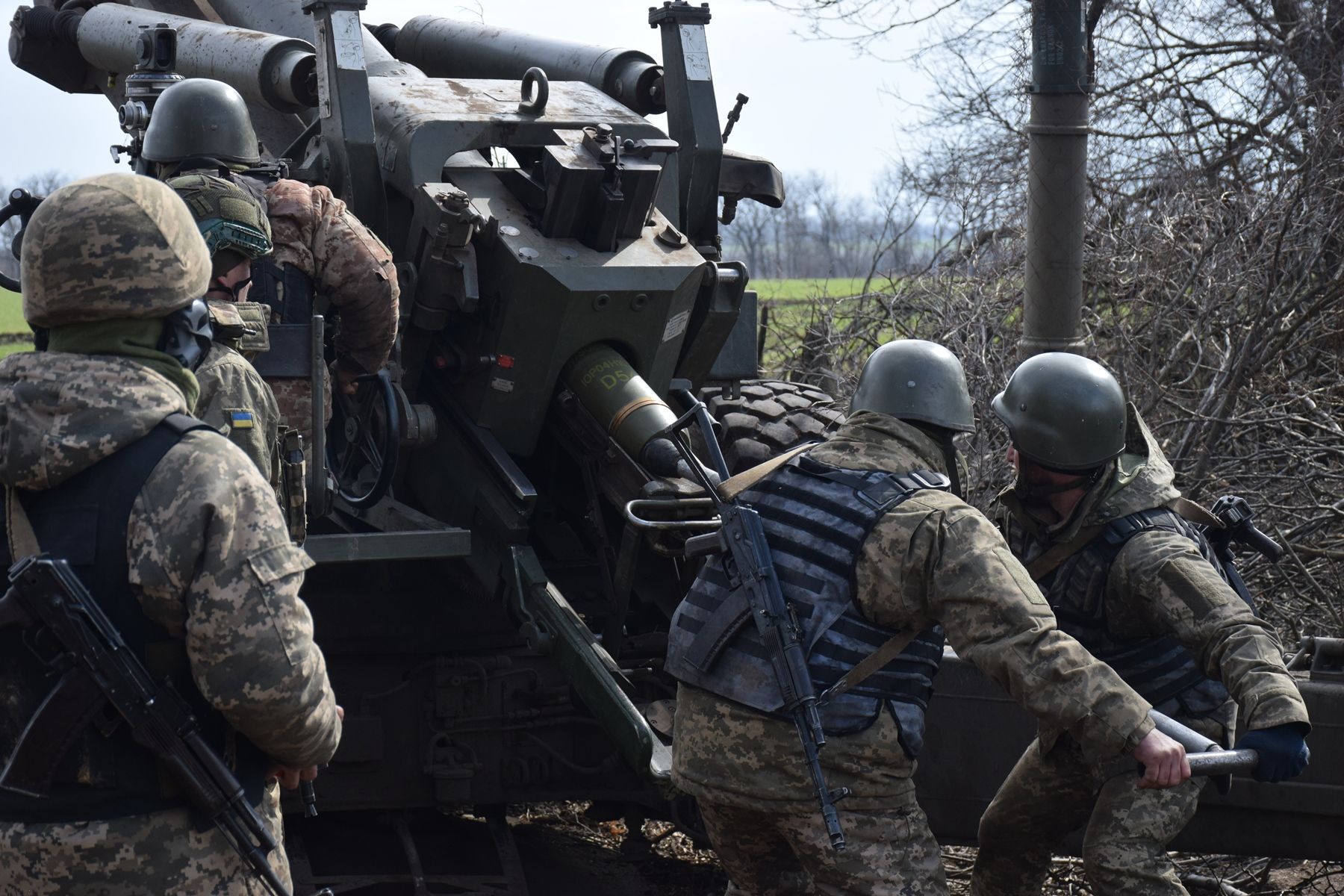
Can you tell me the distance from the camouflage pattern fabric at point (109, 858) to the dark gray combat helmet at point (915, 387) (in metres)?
1.74

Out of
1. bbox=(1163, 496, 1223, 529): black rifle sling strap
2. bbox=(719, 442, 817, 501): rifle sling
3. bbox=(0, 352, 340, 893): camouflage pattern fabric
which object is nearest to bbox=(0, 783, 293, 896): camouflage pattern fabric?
bbox=(0, 352, 340, 893): camouflage pattern fabric

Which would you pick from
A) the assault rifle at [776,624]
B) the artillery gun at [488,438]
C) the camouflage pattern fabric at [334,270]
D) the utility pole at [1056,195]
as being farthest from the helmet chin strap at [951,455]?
the camouflage pattern fabric at [334,270]

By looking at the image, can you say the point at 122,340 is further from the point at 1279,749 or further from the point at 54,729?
the point at 1279,749

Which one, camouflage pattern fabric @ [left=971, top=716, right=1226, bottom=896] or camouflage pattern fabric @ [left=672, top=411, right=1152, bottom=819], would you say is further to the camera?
camouflage pattern fabric @ [left=971, top=716, right=1226, bottom=896]

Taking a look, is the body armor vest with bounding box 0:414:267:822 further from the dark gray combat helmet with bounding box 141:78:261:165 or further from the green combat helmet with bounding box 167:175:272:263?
the dark gray combat helmet with bounding box 141:78:261:165

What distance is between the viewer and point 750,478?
3.65 m

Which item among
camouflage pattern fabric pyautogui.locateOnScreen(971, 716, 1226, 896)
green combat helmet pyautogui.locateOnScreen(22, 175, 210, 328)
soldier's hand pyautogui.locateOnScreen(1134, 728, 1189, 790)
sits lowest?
camouflage pattern fabric pyautogui.locateOnScreen(971, 716, 1226, 896)

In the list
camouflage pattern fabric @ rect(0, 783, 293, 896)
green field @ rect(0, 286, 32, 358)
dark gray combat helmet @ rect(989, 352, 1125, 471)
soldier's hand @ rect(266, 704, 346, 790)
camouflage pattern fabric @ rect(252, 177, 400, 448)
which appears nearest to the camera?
camouflage pattern fabric @ rect(0, 783, 293, 896)

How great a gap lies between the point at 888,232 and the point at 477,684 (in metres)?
6.51

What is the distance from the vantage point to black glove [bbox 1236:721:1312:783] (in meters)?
3.38

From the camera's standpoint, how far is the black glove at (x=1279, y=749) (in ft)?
11.1

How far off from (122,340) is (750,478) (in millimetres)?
1519

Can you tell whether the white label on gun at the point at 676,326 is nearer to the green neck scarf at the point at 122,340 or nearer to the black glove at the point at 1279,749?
the black glove at the point at 1279,749

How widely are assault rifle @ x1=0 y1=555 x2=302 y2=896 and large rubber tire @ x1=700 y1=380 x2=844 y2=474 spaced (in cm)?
343
